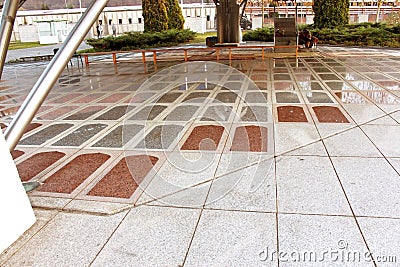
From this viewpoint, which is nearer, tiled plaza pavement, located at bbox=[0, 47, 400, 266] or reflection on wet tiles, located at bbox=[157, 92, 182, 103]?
tiled plaza pavement, located at bbox=[0, 47, 400, 266]

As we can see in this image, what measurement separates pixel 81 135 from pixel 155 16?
19.3 meters

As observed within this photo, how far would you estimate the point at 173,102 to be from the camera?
7.73m

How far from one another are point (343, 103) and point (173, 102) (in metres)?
3.60

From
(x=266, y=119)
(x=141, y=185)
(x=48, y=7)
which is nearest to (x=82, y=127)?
(x=141, y=185)

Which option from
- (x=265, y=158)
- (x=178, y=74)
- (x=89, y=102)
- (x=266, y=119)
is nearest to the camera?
(x=265, y=158)

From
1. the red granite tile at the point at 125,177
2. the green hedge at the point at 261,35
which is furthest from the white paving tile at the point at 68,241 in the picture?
the green hedge at the point at 261,35

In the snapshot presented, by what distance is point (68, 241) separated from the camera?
301 centimetres

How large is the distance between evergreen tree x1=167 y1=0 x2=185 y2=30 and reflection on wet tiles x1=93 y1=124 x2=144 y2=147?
798 inches

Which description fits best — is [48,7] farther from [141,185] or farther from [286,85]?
[141,185]

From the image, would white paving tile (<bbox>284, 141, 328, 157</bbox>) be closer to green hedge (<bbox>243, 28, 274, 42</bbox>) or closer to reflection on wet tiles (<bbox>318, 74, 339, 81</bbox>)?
reflection on wet tiles (<bbox>318, 74, 339, 81</bbox>)

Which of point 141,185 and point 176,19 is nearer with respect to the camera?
point 141,185

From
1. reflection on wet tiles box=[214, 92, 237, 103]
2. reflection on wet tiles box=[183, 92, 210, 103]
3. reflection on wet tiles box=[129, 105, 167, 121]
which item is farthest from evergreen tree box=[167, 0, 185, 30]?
reflection on wet tiles box=[129, 105, 167, 121]

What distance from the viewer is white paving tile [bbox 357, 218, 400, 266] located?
103 inches

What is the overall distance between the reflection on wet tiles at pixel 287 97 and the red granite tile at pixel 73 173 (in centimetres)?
420
